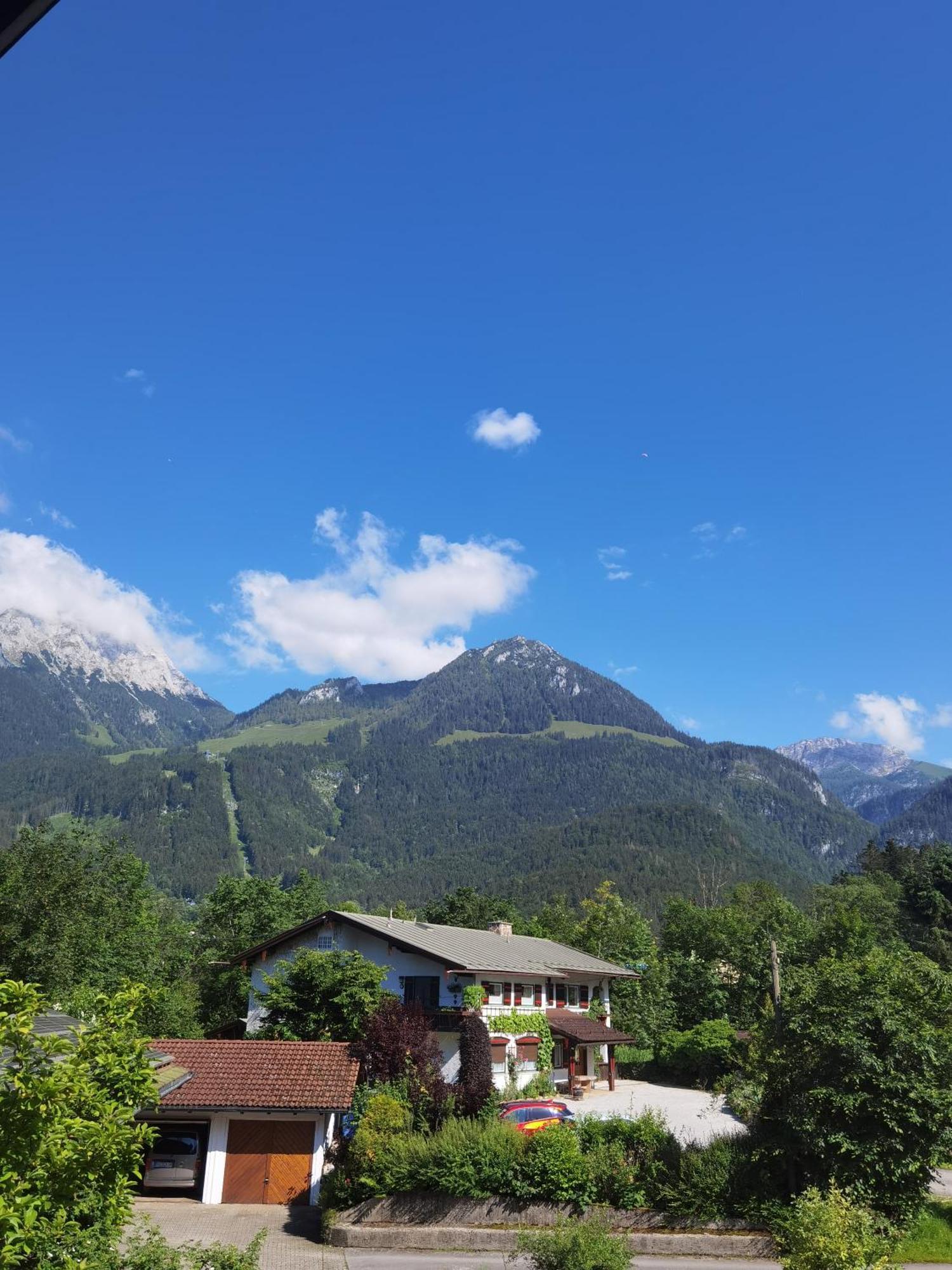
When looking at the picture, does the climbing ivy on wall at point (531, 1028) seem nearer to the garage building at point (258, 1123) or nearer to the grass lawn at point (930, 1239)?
the garage building at point (258, 1123)

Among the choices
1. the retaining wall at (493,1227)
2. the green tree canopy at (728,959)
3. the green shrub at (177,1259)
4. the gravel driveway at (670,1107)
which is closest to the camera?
the green shrub at (177,1259)

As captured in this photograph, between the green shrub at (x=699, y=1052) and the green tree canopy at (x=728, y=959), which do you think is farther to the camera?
the green tree canopy at (x=728, y=959)

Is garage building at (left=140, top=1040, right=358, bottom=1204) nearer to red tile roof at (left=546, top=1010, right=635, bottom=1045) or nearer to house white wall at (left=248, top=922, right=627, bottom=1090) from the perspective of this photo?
house white wall at (left=248, top=922, right=627, bottom=1090)

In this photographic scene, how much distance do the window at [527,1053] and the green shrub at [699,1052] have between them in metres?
13.7

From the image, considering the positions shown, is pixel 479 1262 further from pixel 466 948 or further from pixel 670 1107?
pixel 670 1107

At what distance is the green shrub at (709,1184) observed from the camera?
21.3 metres

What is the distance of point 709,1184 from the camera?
21531 mm

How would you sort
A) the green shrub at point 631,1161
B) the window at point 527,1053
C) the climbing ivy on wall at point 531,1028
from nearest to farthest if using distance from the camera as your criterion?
the green shrub at point 631,1161
the climbing ivy on wall at point 531,1028
the window at point 527,1053

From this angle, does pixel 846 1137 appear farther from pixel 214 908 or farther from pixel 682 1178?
pixel 214 908

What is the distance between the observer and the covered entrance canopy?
42.1 metres

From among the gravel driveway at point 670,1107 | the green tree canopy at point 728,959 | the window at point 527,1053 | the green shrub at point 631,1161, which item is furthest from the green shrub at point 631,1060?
the green shrub at point 631,1161

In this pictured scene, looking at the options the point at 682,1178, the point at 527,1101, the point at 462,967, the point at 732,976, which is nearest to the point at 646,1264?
the point at 682,1178

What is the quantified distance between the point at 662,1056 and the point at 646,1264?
34.8m

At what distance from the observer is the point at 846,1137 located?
19.8m
